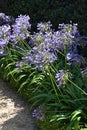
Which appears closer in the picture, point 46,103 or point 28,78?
point 46,103

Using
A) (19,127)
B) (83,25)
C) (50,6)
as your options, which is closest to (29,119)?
(19,127)

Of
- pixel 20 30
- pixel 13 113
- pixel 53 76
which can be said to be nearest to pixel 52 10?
pixel 20 30

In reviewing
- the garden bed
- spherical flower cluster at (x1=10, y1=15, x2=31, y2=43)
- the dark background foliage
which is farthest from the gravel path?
the dark background foliage

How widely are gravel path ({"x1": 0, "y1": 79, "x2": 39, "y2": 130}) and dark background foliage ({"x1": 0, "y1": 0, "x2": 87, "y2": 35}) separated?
156 centimetres

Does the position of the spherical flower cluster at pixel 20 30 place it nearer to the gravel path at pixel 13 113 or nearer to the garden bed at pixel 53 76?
the garden bed at pixel 53 76

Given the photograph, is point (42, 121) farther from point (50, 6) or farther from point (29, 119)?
point (50, 6)

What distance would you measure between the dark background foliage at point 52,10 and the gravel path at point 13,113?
1559mm

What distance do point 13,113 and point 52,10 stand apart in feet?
7.15

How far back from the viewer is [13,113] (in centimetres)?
628

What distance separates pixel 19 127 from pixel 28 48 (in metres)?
1.49

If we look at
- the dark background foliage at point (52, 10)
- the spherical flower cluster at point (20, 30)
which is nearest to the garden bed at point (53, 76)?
the spherical flower cluster at point (20, 30)

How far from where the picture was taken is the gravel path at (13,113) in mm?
5930

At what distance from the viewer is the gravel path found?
593 centimetres

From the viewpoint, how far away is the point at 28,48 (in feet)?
22.1
